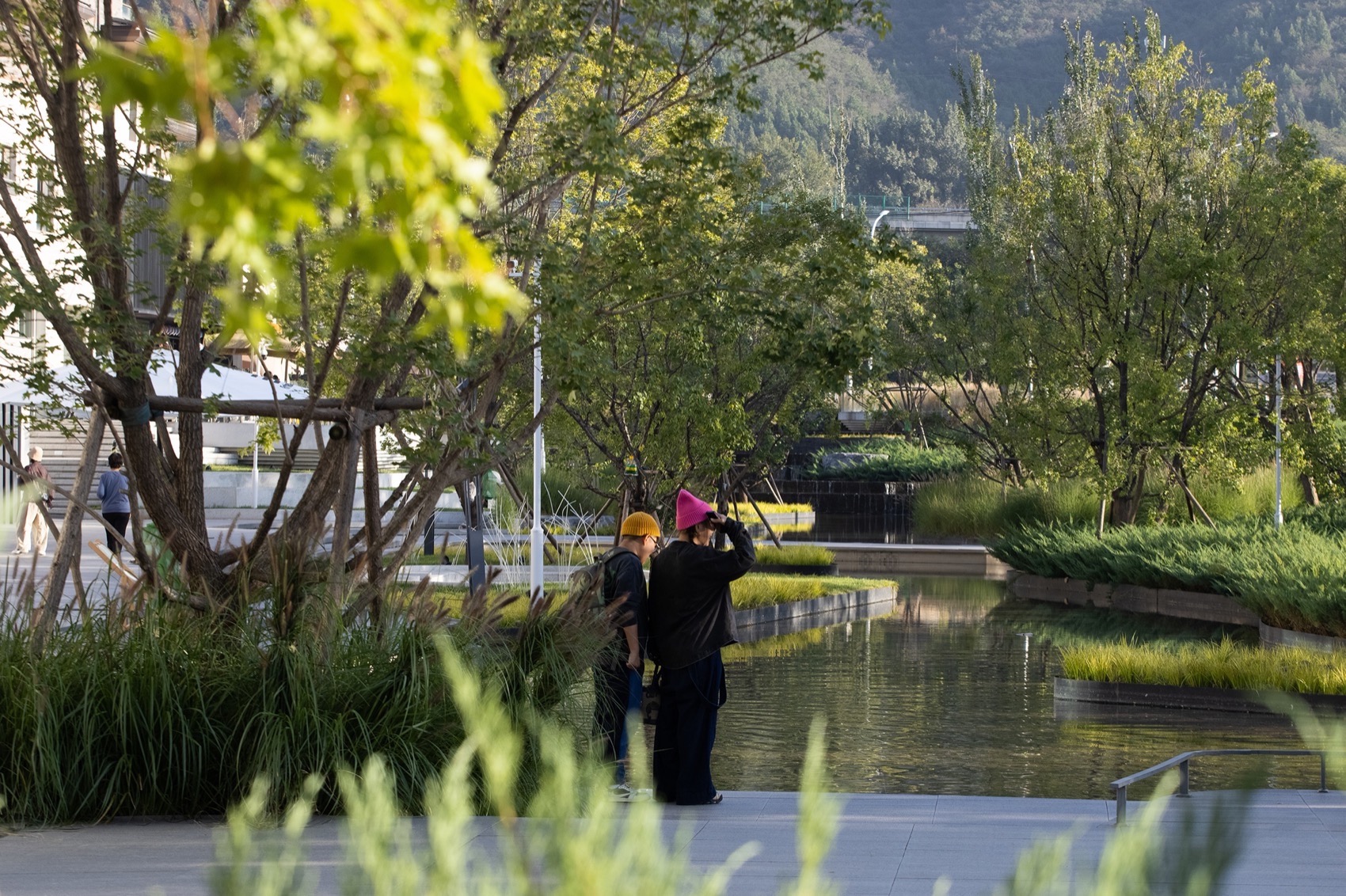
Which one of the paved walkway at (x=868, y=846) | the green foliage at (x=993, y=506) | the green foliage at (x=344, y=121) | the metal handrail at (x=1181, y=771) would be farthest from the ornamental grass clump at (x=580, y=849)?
the green foliage at (x=993, y=506)

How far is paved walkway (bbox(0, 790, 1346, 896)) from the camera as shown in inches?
250

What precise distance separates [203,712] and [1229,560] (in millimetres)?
16854

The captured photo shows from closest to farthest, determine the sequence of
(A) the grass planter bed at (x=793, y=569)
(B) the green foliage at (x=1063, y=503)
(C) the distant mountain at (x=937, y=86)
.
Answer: (A) the grass planter bed at (x=793, y=569), (B) the green foliage at (x=1063, y=503), (C) the distant mountain at (x=937, y=86)

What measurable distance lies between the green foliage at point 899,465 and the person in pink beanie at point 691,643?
1460 inches

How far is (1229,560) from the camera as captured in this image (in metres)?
21.3

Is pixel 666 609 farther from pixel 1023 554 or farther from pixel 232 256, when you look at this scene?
pixel 1023 554

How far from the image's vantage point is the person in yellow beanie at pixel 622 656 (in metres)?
8.74

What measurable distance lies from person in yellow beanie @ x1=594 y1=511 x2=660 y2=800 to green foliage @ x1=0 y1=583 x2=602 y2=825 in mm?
838

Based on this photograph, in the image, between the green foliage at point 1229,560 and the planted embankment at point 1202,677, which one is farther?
the green foliage at point 1229,560

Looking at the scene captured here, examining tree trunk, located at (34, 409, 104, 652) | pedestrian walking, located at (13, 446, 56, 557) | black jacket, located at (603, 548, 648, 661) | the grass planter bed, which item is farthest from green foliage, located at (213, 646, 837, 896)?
the grass planter bed

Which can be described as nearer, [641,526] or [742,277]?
[641,526]

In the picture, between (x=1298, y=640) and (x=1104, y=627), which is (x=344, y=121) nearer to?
(x=1298, y=640)

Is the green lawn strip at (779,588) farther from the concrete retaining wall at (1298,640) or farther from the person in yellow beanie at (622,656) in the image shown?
the person in yellow beanie at (622,656)

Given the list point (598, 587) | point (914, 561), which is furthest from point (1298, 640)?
point (914, 561)
